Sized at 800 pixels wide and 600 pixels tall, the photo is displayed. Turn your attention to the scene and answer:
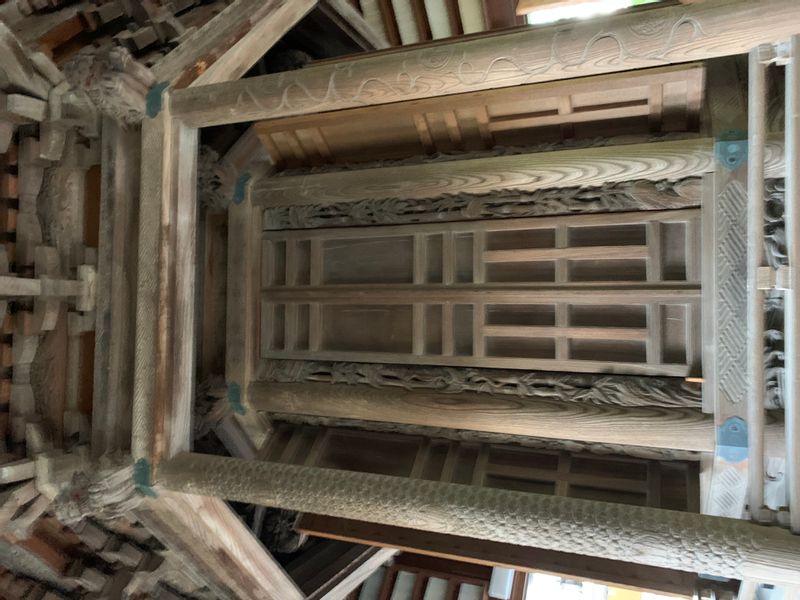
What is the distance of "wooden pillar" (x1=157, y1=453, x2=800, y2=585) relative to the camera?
2096 mm

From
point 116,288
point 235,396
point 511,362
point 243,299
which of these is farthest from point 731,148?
point 116,288

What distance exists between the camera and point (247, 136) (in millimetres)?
3752

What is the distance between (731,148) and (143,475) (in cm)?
333

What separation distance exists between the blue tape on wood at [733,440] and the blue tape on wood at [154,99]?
3.20 m

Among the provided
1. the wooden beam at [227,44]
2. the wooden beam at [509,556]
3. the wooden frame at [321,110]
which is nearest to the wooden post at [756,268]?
the wooden frame at [321,110]

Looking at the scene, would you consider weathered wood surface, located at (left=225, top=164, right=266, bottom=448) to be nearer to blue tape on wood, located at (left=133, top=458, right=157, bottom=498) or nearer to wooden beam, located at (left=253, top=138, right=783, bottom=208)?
wooden beam, located at (left=253, top=138, right=783, bottom=208)

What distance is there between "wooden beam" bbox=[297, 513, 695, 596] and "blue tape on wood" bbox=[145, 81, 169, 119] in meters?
2.76

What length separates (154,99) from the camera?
10.1 ft

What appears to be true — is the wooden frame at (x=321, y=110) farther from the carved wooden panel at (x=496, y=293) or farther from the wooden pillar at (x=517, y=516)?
the carved wooden panel at (x=496, y=293)

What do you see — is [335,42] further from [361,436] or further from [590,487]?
[590,487]

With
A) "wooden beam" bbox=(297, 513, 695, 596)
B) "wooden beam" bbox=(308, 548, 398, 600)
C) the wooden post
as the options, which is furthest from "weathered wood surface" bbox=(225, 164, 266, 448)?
the wooden post

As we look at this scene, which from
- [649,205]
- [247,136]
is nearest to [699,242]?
[649,205]

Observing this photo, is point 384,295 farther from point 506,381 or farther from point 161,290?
point 161,290

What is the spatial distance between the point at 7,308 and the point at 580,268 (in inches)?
126
